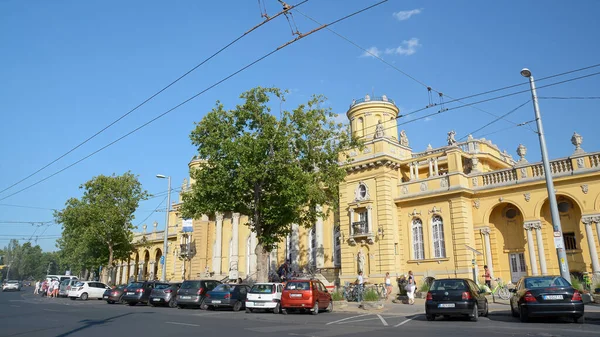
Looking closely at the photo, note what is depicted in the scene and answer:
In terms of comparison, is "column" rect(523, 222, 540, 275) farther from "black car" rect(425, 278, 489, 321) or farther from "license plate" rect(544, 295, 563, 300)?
"license plate" rect(544, 295, 563, 300)

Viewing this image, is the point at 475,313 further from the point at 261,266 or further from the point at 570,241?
the point at 570,241

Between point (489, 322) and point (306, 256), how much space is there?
22.0 metres

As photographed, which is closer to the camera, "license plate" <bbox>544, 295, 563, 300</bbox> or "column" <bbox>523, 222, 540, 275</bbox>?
"license plate" <bbox>544, 295, 563, 300</bbox>

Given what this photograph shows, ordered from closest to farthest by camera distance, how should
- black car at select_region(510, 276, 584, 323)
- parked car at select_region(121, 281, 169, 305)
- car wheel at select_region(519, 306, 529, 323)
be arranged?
black car at select_region(510, 276, 584, 323)
car wheel at select_region(519, 306, 529, 323)
parked car at select_region(121, 281, 169, 305)

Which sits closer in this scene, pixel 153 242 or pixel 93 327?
pixel 93 327

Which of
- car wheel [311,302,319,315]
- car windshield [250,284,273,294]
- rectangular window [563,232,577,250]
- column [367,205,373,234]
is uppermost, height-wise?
column [367,205,373,234]

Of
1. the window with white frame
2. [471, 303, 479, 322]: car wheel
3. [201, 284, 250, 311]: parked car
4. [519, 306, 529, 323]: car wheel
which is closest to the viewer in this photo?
[519, 306, 529, 323]: car wheel

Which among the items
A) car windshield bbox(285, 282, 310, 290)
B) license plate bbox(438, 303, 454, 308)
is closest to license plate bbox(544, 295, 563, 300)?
license plate bbox(438, 303, 454, 308)

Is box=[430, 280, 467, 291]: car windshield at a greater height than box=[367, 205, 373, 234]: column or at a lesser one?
lesser

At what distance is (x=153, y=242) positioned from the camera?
55406mm

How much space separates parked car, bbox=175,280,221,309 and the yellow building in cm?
1047

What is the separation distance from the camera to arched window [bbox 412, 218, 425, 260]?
29.4 meters

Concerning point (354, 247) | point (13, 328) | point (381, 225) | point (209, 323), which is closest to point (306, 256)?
point (354, 247)

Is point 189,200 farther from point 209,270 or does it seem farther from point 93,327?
point 209,270
